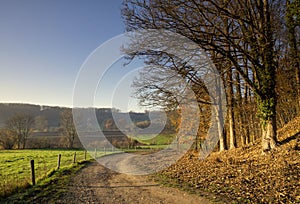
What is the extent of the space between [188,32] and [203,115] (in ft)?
28.1

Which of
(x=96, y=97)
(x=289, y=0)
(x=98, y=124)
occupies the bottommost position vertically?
(x=98, y=124)

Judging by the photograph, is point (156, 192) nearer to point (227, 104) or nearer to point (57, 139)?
point (227, 104)

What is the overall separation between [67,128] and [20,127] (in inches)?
408

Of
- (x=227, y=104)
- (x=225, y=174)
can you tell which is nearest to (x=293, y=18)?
(x=227, y=104)

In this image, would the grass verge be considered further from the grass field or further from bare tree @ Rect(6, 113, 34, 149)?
bare tree @ Rect(6, 113, 34, 149)

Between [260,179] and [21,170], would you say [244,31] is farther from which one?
[21,170]

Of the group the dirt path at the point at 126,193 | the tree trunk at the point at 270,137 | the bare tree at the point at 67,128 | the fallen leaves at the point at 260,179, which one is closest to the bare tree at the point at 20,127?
the bare tree at the point at 67,128

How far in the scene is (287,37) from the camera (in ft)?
51.9

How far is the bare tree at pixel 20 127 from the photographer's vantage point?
137 feet

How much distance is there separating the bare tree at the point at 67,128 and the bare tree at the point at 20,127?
7.90 metres

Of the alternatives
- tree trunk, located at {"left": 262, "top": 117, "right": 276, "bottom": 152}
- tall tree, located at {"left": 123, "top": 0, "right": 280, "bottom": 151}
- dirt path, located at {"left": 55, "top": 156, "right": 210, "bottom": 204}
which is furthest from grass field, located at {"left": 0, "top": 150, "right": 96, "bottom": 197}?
tree trunk, located at {"left": 262, "top": 117, "right": 276, "bottom": 152}

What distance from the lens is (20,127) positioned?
140 feet

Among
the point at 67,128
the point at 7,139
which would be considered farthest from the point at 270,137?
the point at 7,139

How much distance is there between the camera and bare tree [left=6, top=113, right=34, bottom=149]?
41844 mm
